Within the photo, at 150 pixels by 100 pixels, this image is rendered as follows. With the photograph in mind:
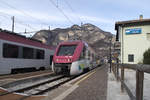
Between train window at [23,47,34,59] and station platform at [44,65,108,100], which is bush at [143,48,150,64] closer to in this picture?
train window at [23,47,34,59]

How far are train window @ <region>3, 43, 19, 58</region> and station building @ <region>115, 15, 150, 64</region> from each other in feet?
58.4

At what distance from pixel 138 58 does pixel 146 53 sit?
219cm

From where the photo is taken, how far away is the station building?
2552 centimetres

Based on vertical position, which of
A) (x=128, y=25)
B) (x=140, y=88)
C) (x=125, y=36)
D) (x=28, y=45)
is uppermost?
(x=128, y=25)

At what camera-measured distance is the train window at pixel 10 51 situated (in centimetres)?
1162

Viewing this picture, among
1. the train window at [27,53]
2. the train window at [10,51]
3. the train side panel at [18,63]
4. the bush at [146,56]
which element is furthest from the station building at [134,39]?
the train window at [10,51]

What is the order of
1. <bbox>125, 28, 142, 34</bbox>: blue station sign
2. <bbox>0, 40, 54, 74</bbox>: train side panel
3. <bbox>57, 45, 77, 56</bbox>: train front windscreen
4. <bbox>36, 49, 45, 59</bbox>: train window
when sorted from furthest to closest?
1. <bbox>125, 28, 142, 34</bbox>: blue station sign
2. <bbox>36, 49, 45, 59</bbox>: train window
3. <bbox>57, 45, 77, 56</bbox>: train front windscreen
4. <bbox>0, 40, 54, 74</bbox>: train side panel

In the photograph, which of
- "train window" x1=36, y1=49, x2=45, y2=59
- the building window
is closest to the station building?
the building window

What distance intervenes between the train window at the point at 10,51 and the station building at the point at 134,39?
58.4 feet

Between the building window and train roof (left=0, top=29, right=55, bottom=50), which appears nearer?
train roof (left=0, top=29, right=55, bottom=50)

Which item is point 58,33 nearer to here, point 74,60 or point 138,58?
point 138,58

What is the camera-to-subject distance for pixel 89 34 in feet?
471

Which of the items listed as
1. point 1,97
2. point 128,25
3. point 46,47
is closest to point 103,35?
point 128,25

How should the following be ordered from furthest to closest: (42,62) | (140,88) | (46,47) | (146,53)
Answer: (146,53), (46,47), (42,62), (140,88)
